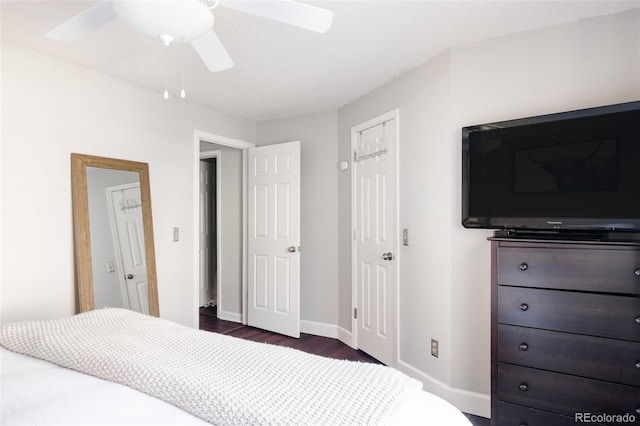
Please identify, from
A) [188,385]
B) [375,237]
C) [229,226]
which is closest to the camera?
[188,385]

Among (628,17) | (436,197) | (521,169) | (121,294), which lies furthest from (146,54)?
(628,17)

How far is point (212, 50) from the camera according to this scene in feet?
5.20

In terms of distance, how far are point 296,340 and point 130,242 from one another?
1.83 meters

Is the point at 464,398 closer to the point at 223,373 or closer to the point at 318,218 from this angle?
the point at 223,373

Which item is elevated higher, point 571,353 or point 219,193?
point 219,193

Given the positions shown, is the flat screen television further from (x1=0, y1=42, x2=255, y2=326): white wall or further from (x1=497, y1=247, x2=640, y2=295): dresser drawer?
(x1=0, y1=42, x2=255, y2=326): white wall

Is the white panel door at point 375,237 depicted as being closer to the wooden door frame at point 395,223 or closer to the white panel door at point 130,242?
the wooden door frame at point 395,223

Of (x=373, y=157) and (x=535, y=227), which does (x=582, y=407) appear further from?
(x=373, y=157)

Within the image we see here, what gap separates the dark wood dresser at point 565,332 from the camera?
152cm

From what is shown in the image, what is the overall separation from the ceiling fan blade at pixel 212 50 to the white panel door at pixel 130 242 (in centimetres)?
154

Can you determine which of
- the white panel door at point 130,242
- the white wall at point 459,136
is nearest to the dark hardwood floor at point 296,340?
the white wall at point 459,136

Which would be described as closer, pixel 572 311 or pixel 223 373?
pixel 223 373

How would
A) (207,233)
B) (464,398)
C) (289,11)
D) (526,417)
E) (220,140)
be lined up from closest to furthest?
(289,11), (526,417), (464,398), (220,140), (207,233)

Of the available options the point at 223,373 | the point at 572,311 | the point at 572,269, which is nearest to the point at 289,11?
the point at 223,373
